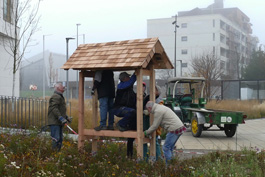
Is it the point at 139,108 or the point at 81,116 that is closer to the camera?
the point at 139,108

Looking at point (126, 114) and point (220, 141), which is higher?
point (126, 114)

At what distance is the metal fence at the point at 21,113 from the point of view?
1193cm

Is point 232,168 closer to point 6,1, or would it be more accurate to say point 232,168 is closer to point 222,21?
point 6,1

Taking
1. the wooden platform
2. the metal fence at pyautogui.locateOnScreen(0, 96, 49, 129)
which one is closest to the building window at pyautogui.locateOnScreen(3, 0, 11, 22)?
the metal fence at pyautogui.locateOnScreen(0, 96, 49, 129)

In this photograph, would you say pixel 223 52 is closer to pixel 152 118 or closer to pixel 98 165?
pixel 152 118

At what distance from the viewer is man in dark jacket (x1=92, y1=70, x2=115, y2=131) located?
23.2 feet

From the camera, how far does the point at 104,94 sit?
7.07 metres

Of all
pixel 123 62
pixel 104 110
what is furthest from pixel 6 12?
pixel 123 62

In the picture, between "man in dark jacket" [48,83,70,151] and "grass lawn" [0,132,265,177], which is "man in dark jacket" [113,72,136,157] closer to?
"grass lawn" [0,132,265,177]

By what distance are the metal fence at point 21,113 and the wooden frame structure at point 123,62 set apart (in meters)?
4.87

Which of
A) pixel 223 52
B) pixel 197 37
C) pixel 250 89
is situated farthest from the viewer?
pixel 223 52

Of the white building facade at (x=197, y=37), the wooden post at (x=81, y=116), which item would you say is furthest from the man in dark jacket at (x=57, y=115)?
the white building facade at (x=197, y=37)

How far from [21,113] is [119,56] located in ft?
20.6

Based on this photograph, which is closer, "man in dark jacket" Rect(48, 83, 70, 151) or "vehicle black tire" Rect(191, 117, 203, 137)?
"man in dark jacket" Rect(48, 83, 70, 151)
